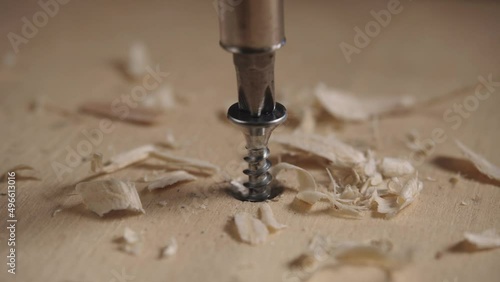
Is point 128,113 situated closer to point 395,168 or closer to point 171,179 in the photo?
point 171,179

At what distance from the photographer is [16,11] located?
197 centimetres

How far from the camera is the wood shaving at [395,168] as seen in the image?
3.58 feet

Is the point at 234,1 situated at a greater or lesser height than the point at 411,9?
greater

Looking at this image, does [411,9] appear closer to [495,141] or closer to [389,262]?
[495,141]

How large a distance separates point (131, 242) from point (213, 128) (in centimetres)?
44

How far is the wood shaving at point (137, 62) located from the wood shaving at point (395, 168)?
0.74 m

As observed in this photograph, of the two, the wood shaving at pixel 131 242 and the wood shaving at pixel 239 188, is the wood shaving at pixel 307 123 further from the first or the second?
the wood shaving at pixel 131 242

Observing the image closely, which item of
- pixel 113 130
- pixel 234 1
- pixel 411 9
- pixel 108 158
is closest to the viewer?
pixel 234 1

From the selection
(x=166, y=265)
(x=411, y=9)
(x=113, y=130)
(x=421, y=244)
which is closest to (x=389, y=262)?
(x=421, y=244)

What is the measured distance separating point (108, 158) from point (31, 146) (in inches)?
6.9

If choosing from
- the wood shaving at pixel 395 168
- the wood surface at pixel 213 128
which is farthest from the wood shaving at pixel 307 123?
the wood shaving at pixel 395 168

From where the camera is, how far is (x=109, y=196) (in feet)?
3.26

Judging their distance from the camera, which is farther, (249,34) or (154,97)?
(154,97)

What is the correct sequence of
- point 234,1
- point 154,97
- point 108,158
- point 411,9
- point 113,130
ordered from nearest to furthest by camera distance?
point 234,1 → point 108,158 → point 113,130 → point 154,97 → point 411,9
